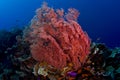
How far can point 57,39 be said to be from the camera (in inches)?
175

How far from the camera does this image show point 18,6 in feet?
63.7

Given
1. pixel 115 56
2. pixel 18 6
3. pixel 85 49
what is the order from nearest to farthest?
1. pixel 85 49
2. pixel 115 56
3. pixel 18 6

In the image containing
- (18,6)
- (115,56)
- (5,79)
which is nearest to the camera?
(5,79)

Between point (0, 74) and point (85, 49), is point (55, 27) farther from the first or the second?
point (0, 74)

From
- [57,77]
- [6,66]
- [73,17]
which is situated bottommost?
[57,77]

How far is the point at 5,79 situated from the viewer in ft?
16.3

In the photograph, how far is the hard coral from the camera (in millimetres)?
4285

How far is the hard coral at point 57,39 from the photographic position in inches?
169

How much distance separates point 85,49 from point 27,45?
4.05 feet

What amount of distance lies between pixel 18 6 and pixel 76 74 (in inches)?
623

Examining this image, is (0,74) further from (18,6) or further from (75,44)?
(18,6)

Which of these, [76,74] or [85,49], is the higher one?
[85,49]

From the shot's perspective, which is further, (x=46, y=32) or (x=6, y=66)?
(x=6, y=66)

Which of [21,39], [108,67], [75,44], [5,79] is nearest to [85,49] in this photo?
[75,44]
